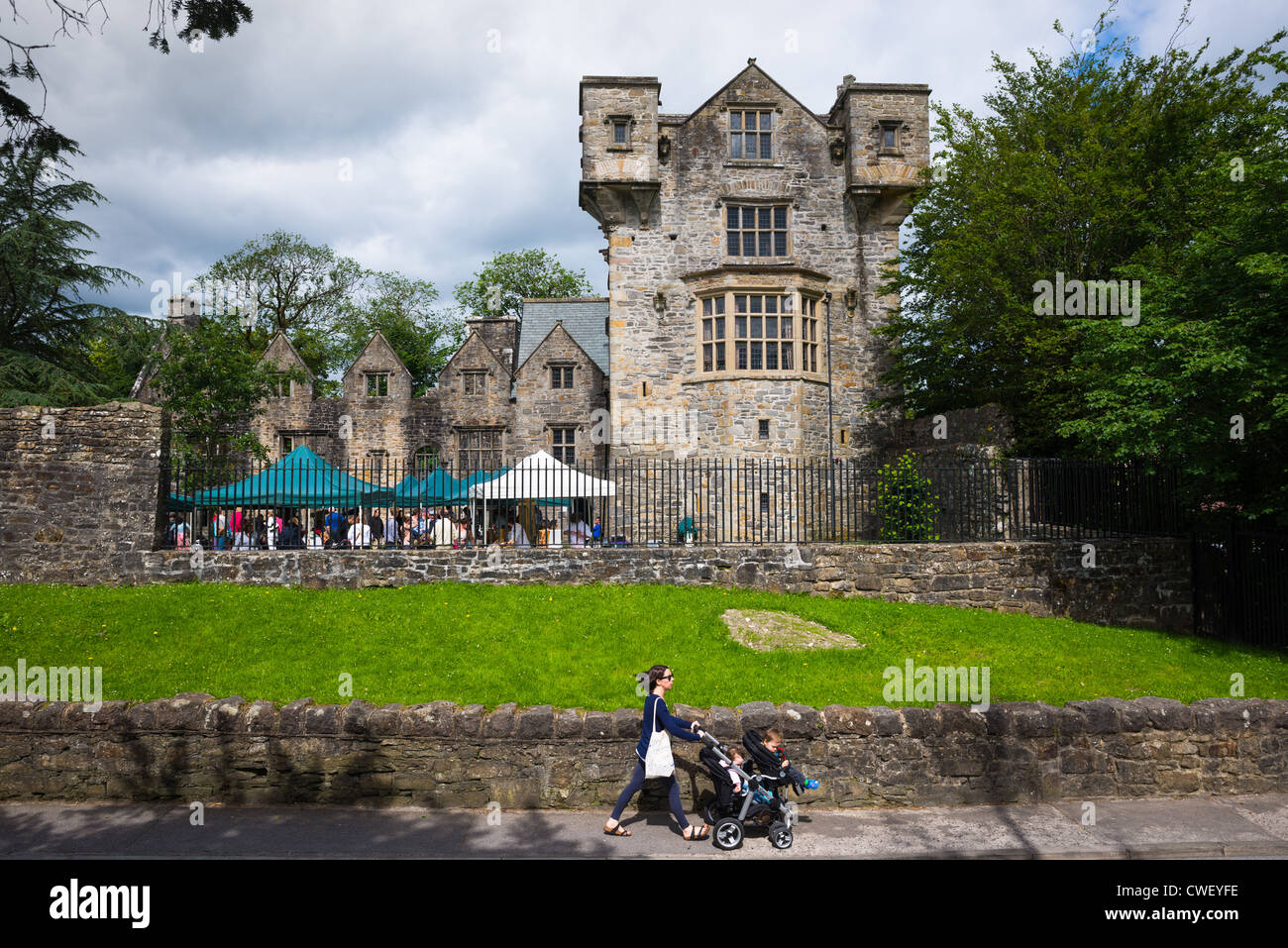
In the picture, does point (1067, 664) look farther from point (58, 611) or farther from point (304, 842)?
point (58, 611)

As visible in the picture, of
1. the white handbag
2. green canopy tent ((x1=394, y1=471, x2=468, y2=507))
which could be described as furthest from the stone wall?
the white handbag

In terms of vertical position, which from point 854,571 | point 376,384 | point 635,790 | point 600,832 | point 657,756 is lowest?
point 600,832

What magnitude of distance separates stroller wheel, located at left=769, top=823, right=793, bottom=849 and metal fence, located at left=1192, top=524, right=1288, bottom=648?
11057 millimetres

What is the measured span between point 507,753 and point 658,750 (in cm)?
183

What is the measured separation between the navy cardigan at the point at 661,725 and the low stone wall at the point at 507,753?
762 millimetres

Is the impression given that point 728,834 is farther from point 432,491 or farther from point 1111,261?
point 1111,261

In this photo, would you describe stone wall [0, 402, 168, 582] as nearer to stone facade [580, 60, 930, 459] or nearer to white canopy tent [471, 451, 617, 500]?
white canopy tent [471, 451, 617, 500]

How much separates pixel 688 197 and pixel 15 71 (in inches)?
822

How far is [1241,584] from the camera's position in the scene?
1368 centimetres

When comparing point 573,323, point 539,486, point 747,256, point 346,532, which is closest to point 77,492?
point 346,532

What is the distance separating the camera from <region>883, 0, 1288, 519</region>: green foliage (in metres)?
12.5

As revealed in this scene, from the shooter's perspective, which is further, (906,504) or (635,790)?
(906,504)

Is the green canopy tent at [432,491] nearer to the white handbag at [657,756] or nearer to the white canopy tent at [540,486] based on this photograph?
the white canopy tent at [540,486]

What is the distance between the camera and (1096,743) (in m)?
8.48
